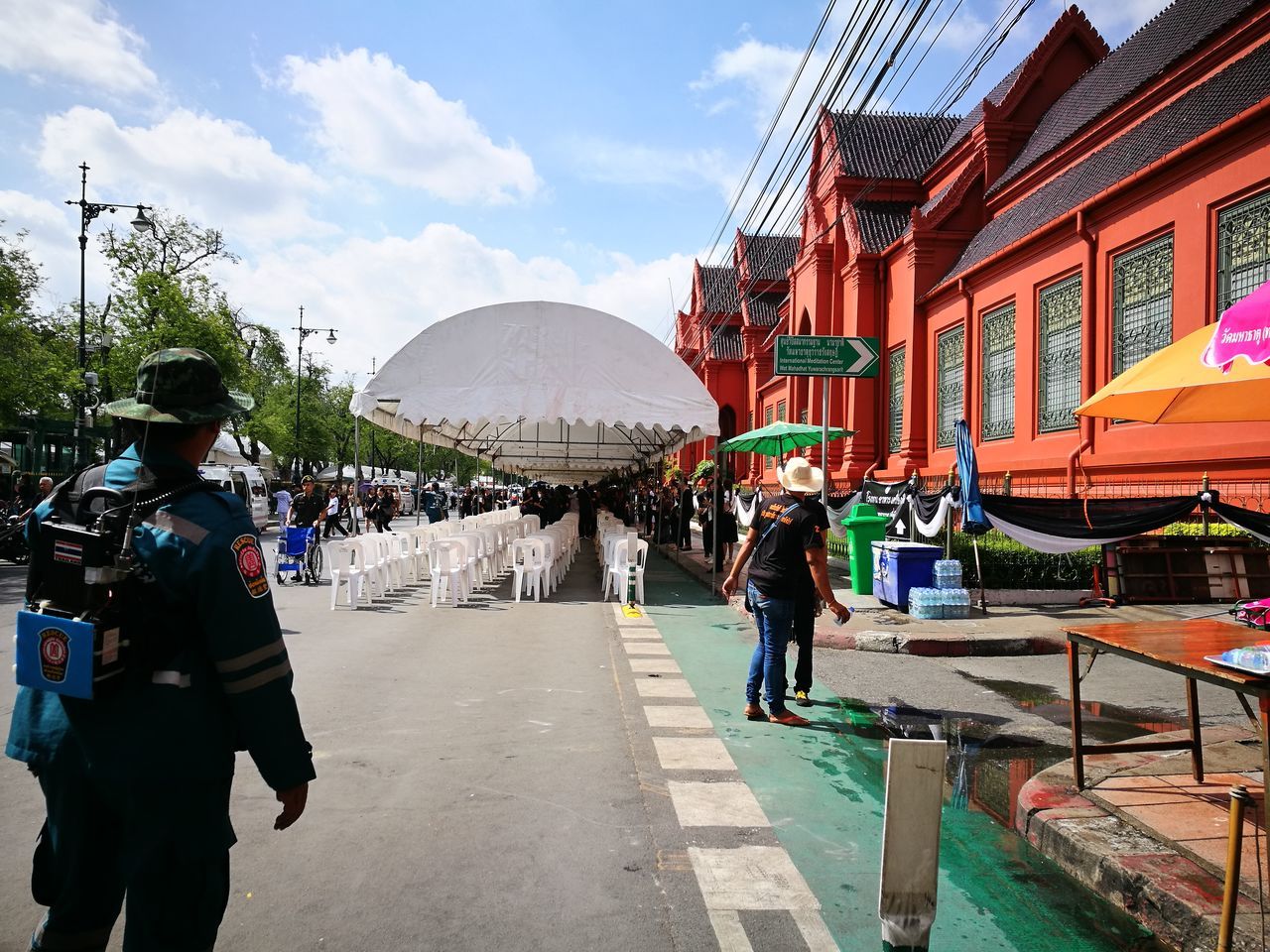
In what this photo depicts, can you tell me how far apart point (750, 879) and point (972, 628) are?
7324mm

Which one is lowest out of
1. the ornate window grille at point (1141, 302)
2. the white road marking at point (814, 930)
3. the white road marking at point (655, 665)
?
the white road marking at point (655, 665)

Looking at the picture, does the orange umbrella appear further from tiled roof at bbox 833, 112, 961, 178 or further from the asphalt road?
tiled roof at bbox 833, 112, 961, 178

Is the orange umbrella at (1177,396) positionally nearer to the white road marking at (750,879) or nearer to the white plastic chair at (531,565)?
the white road marking at (750,879)

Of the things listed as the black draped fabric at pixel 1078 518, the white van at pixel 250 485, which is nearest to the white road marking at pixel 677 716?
the black draped fabric at pixel 1078 518

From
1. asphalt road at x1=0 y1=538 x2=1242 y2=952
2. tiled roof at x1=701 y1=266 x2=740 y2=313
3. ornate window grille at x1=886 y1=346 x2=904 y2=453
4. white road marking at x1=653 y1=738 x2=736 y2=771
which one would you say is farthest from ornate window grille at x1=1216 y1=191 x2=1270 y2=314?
tiled roof at x1=701 y1=266 x2=740 y2=313

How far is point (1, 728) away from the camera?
5.80 meters

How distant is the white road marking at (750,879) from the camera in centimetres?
360

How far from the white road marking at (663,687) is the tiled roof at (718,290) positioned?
39.0 m

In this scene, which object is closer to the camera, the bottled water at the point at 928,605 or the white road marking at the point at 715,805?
the white road marking at the point at 715,805

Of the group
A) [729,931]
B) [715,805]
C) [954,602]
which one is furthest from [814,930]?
[954,602]

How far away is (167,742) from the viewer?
2.15 m

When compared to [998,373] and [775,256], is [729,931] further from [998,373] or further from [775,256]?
[775,256]

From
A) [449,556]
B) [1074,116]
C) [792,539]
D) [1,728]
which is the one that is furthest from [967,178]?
[1,728]

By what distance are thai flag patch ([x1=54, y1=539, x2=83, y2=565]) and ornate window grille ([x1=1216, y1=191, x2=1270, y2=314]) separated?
12984 millimetres
